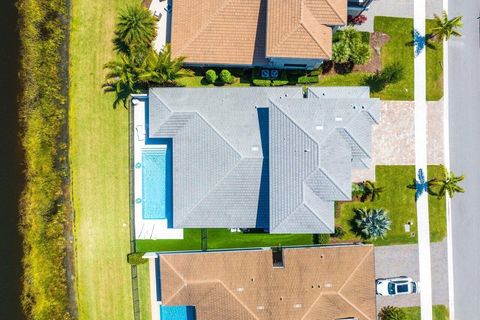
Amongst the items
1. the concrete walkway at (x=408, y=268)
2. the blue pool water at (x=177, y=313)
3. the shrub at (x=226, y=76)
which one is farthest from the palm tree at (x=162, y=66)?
the concrete walkway at (x=408, y=268)

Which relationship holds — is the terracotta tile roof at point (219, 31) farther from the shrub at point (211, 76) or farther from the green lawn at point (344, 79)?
the green lawn at point (344, 79)

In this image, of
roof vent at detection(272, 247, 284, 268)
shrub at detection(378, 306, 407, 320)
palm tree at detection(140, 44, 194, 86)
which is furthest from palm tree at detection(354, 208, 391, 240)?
palm tree at detection(140, 44, 194, 86)

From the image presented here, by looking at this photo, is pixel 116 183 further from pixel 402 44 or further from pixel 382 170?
pixel 402 44

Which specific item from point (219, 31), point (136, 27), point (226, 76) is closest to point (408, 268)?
point (226, 76)

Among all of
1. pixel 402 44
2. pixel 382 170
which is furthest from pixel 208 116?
pixel 402 44

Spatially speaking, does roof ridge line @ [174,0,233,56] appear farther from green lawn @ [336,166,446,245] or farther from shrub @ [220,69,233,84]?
green lawn @ [336,166,446,245]

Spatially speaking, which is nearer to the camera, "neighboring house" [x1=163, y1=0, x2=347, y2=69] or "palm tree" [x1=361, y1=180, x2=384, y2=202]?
"neighboring house" [x1=163, y1=0, x2=347, y2=69]

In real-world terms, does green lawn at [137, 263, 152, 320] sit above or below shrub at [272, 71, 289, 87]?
below
